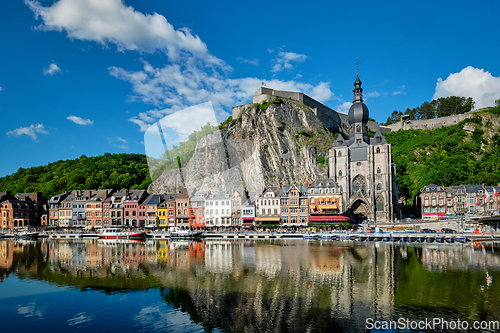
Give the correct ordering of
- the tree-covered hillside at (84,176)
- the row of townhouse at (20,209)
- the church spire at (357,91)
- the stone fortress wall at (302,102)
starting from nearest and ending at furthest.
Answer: the row of townhouse at (20,209), the church spire at (357,91), the tree-covered hillside at (84,176), the stone fortress wall at (302,102)

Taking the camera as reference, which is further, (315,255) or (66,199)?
(66,199)

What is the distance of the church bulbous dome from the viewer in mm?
76312

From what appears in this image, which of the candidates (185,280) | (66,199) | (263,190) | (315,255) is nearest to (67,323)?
(185,280)

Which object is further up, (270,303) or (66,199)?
(66,199)

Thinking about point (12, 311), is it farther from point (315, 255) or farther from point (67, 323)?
point (315, 255)

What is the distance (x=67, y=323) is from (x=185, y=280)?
951cm

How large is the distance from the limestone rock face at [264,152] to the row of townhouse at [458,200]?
76.2 ft

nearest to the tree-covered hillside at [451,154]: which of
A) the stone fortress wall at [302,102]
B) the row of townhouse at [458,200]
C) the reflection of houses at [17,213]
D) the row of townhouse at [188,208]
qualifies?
the row of townhouse at [458,200]

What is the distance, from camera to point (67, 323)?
17.4 metres

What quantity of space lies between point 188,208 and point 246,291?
157 ft

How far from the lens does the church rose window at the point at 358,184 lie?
231 ft

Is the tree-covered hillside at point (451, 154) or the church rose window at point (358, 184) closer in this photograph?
the church rose window at point (358, 184)

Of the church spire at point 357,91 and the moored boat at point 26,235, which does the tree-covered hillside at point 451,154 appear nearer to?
the church spire at point 357,91

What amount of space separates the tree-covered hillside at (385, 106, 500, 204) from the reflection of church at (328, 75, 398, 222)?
11.3m
